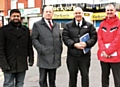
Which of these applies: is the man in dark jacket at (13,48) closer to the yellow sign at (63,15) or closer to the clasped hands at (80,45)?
the clasped hands at (80,45)

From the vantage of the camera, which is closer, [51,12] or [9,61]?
[9,61]

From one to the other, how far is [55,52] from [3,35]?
1.24 m

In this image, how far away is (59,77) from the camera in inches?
309

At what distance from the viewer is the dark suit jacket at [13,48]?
15.4ft

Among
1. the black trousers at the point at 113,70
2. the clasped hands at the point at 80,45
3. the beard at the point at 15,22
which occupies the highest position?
the beard at the point at 15,22

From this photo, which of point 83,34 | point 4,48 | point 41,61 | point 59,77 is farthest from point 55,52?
point 59,77

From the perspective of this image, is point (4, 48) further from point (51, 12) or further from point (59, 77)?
point (59, 77)

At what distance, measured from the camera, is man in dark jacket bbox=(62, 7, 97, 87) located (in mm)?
5289

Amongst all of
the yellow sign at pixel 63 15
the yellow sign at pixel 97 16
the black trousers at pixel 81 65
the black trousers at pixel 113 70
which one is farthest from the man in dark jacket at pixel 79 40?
the yellow sign at pixel 63 15

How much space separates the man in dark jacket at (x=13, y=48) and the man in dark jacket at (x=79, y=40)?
3.19ft

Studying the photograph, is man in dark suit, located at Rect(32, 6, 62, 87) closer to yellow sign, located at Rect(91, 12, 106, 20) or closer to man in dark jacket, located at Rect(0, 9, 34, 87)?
man in dark jacket, located at Rect(0, 9, 34, 87)

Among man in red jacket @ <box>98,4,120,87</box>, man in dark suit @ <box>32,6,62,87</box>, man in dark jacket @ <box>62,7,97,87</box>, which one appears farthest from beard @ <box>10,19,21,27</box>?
man in red jacket @ <box>98,4,120,87</box>

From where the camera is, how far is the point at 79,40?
5309 millimetres

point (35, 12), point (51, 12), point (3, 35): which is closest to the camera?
point (3, 35)
